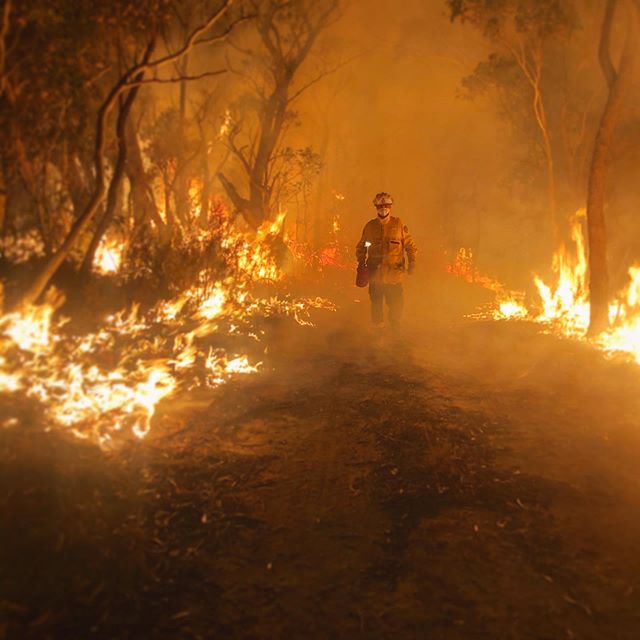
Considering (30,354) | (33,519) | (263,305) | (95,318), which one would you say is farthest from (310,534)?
(263,305)

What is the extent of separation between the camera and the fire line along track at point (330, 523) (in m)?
2.65

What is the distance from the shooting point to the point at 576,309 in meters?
10.0

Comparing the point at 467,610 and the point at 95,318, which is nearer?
the point at 467,610

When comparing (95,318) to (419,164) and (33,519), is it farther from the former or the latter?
(419,164)

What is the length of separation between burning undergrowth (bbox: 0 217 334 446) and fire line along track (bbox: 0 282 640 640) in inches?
9.9

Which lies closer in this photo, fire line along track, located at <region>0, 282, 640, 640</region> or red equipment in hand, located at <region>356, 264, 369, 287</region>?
fire line along track, located at <region>0, 282, 640, 640</region>

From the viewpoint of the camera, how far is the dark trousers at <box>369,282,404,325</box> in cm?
898

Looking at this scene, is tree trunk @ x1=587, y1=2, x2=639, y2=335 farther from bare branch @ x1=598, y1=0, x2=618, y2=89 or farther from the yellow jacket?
the yellow jacket

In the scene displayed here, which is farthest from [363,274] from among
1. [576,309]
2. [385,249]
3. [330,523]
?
[330,523]

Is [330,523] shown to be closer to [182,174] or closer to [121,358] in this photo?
[121,358]

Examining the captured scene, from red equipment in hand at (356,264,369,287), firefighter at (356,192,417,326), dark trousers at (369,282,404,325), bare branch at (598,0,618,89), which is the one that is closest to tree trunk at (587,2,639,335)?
bare branch at (598,0,618,89)

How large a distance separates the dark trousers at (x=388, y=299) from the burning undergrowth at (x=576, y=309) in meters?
2.80

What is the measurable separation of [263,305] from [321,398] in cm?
530

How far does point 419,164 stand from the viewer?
3444 cm
